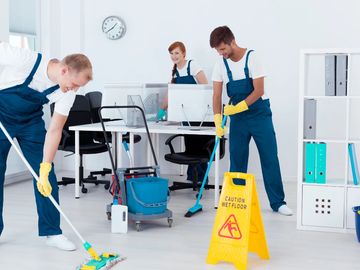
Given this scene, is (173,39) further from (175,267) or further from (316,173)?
(175,267)

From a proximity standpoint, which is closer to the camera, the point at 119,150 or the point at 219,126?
the point at 219,126

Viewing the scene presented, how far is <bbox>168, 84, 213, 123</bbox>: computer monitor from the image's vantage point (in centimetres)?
471

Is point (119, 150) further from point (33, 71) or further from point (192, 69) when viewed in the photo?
point (33, 71)

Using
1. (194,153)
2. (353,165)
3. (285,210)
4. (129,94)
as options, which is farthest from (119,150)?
(353,165)

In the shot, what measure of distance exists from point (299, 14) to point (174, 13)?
4.37ft

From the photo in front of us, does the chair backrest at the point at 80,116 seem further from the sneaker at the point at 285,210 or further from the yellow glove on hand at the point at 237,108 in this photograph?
the sneaker at the point at 285,210

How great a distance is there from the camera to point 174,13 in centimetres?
639

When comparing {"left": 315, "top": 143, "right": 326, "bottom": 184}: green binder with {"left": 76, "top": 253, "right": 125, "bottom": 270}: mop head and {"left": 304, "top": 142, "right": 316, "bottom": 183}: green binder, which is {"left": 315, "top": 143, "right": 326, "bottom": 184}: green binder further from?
{"left": 76, "top": 253, "right": 125, "bottom": 270}: mop head

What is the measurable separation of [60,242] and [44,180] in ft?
1.86

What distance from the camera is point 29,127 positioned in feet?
11.5

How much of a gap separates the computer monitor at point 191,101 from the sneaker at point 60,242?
5.01 ft

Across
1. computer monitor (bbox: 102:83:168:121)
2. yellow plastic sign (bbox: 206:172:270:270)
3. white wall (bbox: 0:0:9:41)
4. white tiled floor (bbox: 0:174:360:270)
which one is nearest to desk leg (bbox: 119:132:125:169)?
computer monitor (bbox: 102:83:168:121)

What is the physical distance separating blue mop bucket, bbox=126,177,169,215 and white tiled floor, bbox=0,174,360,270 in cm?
16

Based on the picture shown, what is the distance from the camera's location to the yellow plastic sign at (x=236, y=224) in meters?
3.23
